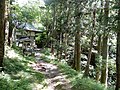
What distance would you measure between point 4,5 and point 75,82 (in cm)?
611

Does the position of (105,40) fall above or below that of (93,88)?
above

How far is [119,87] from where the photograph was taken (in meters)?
12.2

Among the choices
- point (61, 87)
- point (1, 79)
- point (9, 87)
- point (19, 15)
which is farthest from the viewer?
point (19, 15)

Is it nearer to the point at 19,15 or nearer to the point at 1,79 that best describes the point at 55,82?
the point at 1,79

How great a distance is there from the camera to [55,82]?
14.8 m

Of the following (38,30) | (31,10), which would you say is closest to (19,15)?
(31,10)

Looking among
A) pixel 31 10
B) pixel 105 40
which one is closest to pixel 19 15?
pixel 31 10

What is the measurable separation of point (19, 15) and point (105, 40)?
1302cm

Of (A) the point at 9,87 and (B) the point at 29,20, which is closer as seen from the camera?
(A) the point at 9,87

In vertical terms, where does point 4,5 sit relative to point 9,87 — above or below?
above

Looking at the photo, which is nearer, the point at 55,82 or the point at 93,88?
the point at 93,88

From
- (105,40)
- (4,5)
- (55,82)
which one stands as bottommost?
(55,82)

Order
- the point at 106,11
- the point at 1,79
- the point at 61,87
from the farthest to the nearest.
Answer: the point at 106,11, the point at 61,87, the point at 1,79

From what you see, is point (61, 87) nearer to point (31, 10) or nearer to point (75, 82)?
point (75, 82)
